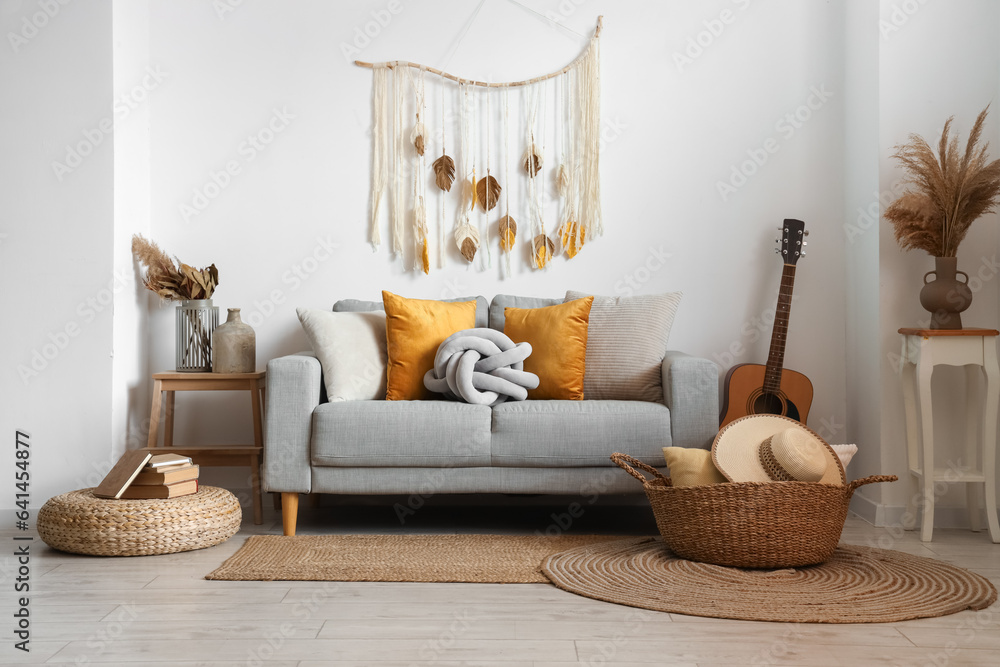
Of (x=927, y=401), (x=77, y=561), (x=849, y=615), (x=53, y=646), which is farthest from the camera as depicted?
(x=927, y=401)

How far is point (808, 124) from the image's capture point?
3.47 m

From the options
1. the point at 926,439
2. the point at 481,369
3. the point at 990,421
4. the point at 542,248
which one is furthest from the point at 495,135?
the point at 990,421

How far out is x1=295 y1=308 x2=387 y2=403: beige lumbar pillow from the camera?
2.93 m

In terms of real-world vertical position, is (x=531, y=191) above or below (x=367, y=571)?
above

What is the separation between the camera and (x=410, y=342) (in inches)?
118

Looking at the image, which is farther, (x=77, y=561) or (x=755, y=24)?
(x=755, y=24)

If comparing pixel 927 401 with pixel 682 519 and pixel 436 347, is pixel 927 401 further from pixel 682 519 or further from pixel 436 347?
pixel 436 347

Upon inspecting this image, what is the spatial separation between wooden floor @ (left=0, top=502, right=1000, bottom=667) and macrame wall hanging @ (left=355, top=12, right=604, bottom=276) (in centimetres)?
168

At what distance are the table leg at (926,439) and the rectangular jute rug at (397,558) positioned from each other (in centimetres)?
106

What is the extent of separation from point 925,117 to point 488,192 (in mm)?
1721

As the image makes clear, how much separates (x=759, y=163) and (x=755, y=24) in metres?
0.60

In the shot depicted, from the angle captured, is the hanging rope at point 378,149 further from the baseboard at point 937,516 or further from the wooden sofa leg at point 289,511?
the baseboard at point 937,516

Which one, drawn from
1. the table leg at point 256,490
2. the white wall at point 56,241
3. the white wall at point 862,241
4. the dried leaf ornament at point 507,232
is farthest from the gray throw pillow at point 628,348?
the white wall at point 56,241

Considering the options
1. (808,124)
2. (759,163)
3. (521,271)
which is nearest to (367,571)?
(521,271)
